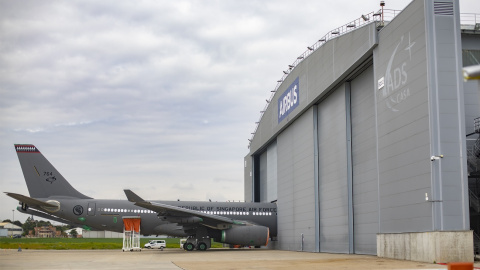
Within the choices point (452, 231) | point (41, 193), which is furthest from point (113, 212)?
point (452, 231)

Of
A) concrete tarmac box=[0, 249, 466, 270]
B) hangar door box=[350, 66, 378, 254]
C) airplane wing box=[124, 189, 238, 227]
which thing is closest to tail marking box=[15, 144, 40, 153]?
airplane wing box=[124, 189, 238, 227]

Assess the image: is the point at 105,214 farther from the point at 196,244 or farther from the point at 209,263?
the point at 209,263

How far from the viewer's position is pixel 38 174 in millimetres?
32750

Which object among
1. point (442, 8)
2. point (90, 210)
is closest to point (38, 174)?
point (90, 210)

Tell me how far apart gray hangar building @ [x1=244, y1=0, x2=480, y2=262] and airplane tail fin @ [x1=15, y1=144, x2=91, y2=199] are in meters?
15.8

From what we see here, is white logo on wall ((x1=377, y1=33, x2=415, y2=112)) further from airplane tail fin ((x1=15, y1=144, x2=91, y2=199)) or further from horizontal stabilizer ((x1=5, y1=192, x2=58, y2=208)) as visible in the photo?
airplane tail fin ((x1=15, y1=144, x2=91, y2=199))

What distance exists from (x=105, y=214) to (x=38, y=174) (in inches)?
195

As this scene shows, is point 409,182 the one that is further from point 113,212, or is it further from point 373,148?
point 113,212

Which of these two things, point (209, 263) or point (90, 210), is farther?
point (90, 210)

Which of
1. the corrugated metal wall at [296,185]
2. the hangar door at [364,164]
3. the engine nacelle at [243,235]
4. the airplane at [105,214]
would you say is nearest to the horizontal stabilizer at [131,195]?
the airplane at [105,214]

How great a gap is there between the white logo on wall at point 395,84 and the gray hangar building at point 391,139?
1.6 inches

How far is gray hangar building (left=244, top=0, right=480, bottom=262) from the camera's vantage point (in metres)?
17.6

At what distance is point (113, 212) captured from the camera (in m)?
33.4

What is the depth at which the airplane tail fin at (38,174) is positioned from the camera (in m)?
32.8
